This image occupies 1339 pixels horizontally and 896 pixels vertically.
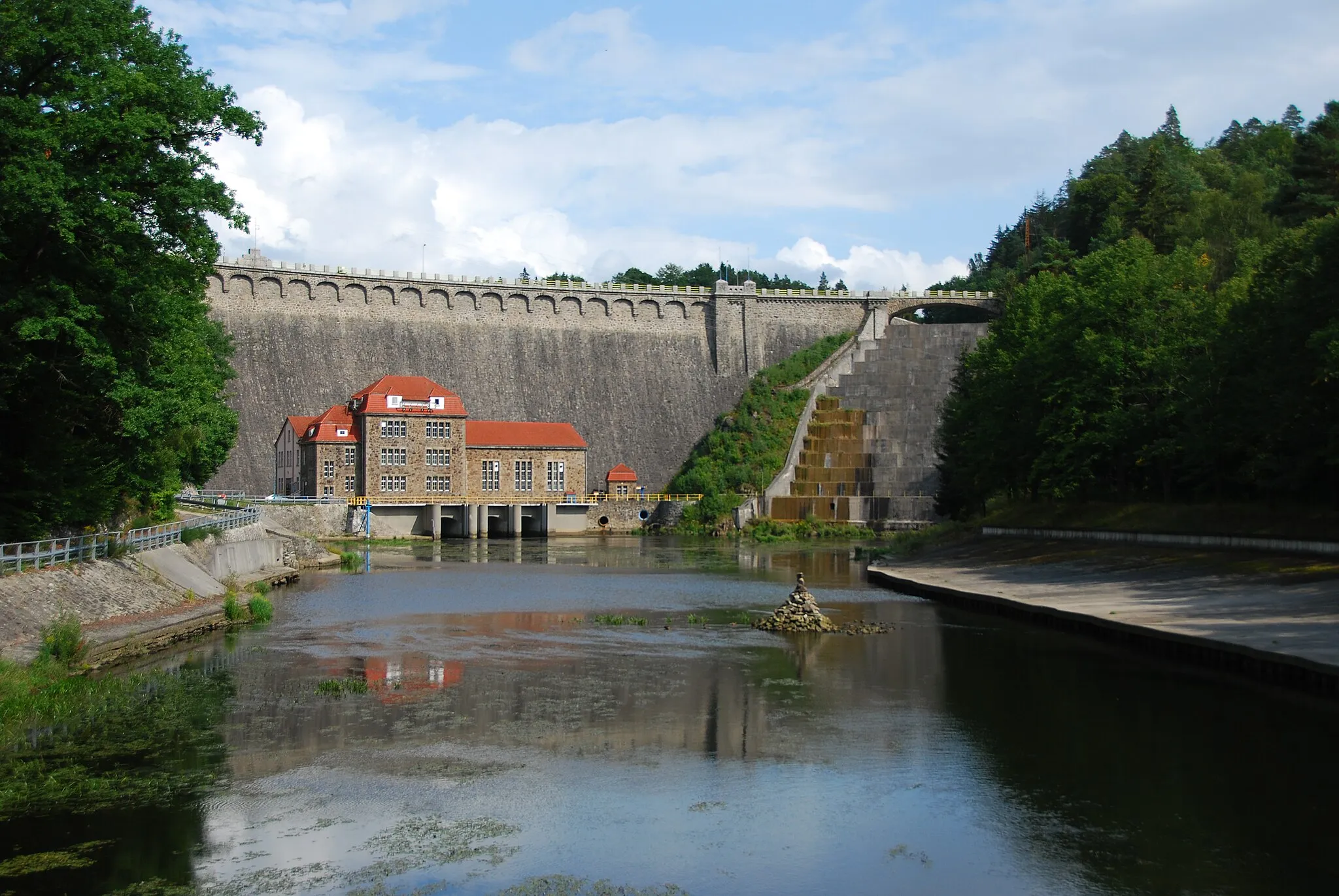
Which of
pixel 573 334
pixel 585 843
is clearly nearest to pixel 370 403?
pixel 573 334

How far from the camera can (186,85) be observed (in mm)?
26516

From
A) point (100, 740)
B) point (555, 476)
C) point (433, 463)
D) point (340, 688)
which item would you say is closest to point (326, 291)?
point (433, 463)

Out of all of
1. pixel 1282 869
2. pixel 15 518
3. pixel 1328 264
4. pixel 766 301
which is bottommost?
pixel 1282 869

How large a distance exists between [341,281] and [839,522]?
41.1 meters

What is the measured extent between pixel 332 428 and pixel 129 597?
173ft

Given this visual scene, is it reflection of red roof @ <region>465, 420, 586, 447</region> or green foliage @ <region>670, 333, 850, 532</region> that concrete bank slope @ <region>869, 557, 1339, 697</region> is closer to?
green foliage @ <region>670, 333, 850, 532</region>

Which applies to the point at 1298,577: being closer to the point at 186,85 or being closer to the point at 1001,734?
the point at 1001,734

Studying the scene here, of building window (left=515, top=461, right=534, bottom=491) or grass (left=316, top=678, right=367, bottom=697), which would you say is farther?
building window (left=515, top=461, right=534, bottom=491)

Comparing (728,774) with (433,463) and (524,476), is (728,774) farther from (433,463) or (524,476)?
(524,476)

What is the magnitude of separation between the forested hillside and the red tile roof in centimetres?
3330

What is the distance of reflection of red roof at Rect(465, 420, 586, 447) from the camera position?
87188 millimetres

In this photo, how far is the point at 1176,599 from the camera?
1275 inches

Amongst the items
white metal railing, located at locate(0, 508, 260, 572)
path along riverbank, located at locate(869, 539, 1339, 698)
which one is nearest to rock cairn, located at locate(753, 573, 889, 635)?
path along riverbank, located at locate(869, 539, 1339, 698)

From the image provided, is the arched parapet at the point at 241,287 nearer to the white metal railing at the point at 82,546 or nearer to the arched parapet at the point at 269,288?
the arched parapet at the point at 269,288
